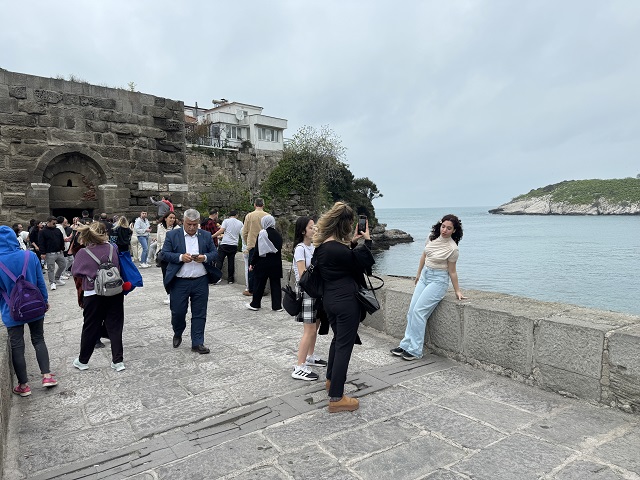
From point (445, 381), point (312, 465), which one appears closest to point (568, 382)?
point (445, 381)

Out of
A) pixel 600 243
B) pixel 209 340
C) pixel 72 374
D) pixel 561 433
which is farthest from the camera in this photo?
pixel 600 243

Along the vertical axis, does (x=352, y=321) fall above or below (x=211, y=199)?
below

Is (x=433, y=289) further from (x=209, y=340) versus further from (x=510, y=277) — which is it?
(x=510, y=277)

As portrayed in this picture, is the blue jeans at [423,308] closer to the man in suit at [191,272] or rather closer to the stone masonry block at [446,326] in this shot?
the stone masonry block at [446,326]

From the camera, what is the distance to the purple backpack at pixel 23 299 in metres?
3.87

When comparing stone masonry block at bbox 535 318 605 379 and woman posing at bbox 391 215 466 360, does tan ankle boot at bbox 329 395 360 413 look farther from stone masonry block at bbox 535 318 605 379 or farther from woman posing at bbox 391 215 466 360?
stone masonry block at bbox 535 318 605 379

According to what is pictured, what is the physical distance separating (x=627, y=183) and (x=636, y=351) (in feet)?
432

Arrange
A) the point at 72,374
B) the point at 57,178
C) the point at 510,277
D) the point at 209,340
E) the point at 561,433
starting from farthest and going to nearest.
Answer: the point at 510,277 → the point at 57,178 → the point at 209,340 → the point at 72,374 → the point at 561,433

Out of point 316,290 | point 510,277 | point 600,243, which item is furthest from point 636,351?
point 600,243

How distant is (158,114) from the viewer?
13.7 m

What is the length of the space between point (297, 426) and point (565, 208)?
129627 millimetres

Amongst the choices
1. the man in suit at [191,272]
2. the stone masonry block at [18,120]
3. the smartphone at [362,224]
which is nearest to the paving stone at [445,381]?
the smartphone at [362,224]

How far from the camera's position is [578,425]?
10.4ft

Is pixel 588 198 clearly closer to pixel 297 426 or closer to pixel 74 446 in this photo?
pixel 297 426
